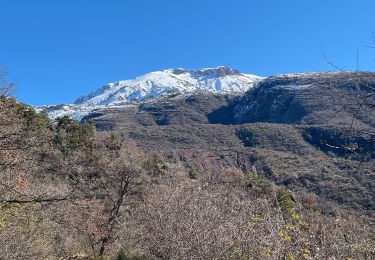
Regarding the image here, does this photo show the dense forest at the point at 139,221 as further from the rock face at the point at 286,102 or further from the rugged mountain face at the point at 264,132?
the rock face at the point at 286,102

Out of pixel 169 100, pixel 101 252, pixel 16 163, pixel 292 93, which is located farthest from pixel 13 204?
pixel 169 100

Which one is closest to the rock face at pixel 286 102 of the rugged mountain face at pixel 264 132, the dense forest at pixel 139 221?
the rugged mountain face at pixel 264 132

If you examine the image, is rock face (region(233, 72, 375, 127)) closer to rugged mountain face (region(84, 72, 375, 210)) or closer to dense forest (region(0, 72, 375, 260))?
rugged mountain face (region(84, 72, 375, 210))

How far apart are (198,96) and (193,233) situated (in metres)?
146

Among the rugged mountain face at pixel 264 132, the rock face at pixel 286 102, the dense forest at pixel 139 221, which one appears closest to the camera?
the dense forest at pixel 139 221

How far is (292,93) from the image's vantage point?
412 ft

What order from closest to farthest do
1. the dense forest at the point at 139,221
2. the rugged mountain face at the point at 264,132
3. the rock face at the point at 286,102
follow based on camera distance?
the dense forest at the point at 139,221
the rugged mountain face at the point at 264,132
the rock face at the point at 286,102

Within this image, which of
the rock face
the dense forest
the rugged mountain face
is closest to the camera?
the dense forest

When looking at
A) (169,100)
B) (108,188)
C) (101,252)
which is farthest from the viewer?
(169,100)

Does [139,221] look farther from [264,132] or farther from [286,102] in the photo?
[286,102]

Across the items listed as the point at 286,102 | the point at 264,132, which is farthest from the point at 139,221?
the point at 286,102

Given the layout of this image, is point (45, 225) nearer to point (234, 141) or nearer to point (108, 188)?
point (108, 188)

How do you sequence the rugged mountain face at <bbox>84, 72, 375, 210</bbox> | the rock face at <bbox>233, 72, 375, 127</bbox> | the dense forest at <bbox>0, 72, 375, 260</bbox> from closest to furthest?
1. the dense forest at <bbox>0, 72, 375, 260</bbox>
2. the rugged mountain face at <bbox>84, 72, 375, 210</bbox>
3. the rock face at <bbox>233, 72, 375, 127</bbox>

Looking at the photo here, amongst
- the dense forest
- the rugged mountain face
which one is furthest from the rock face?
the dense forest
